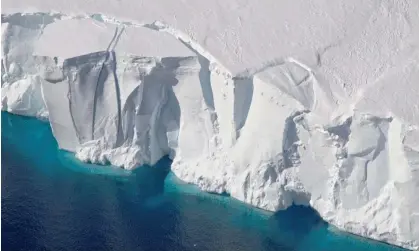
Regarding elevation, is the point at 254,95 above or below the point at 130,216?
above

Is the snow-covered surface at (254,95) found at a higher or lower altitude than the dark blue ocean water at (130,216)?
higher

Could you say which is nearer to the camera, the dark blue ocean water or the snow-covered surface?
the snow-covered surface

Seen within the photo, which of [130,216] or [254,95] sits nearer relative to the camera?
[254,95]

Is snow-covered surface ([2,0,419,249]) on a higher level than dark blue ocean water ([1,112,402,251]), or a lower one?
higher
